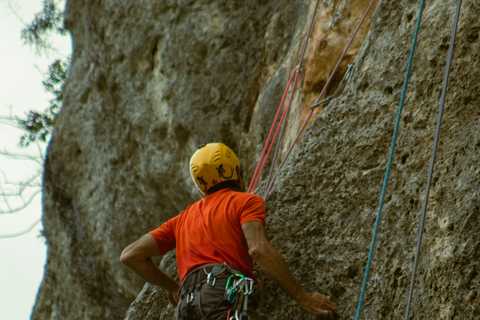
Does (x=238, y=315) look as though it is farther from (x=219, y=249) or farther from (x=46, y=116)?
(x=46, y=116)

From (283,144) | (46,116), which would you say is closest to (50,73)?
(46,116)


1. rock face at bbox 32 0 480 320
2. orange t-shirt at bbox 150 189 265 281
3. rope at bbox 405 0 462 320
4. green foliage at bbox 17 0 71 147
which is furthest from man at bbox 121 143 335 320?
green foliage at bbox 17 0 71 147

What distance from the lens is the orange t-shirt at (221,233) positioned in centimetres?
335

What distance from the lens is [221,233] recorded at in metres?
3.38

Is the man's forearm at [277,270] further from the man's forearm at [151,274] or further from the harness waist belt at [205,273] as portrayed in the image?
the man's forearm at [151,274]

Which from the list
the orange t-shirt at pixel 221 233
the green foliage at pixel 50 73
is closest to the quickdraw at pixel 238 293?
the orange t-shirt at pixel 221 233

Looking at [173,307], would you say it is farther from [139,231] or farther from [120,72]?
[120,72]

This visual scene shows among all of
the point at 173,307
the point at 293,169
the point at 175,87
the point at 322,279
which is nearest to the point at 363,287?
the point at 322,279

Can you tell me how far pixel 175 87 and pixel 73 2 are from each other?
364 centimetres

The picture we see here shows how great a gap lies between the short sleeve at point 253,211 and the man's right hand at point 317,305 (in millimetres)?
485

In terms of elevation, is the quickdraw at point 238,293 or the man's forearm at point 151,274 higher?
the man's forearm at point 151,274

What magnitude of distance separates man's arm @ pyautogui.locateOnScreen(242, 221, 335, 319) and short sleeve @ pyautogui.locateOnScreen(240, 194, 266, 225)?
0.07 metres

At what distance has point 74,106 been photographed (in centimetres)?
932

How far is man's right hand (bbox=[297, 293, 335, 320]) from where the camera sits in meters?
3.20
